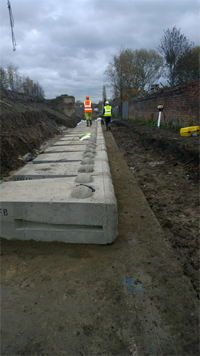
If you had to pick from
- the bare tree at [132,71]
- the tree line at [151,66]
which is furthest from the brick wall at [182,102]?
the bare tree at [132,71]

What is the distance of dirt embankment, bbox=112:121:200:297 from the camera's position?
2.82m

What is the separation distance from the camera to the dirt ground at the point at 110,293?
5.46 feet

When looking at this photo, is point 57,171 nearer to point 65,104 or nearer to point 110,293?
point 110,293

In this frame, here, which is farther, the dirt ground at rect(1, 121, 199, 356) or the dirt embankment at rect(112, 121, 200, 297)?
the dirt embankment at rect(112, 121, 200, 297)

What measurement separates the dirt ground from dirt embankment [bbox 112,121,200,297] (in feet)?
0.08

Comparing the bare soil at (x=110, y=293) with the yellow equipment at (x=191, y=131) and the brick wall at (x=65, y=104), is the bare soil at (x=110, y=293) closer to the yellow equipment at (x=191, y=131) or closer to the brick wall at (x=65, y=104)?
the yellow equipment at (x=191, y=131)

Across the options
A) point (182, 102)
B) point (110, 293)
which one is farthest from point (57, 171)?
point (182, 102)

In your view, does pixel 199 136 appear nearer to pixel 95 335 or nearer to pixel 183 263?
pixel 183 263

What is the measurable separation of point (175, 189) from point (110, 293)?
3181 mm

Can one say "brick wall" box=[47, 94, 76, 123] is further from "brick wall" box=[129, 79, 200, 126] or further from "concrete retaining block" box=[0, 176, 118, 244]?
"concrete retaining block" box=[0, 176, 118, 244]

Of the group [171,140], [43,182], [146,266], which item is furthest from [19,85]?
[146,266]

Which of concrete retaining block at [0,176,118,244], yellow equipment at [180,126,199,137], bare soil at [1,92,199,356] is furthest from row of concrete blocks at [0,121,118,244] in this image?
yellow equipment at [180,126,199,137]

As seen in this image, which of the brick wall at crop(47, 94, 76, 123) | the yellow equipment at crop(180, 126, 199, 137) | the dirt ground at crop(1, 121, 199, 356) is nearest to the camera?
the dirt ground at crop(1, 121, 199, 356)

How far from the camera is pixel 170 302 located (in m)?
1.97
